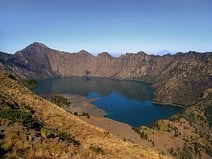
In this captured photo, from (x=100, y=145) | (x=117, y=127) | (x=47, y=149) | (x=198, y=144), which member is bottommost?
(x=198, y=144)

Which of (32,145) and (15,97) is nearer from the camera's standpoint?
(32,145)

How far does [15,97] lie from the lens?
47.6 metres

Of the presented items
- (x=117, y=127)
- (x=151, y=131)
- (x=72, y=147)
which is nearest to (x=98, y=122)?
(x=117, y=127)

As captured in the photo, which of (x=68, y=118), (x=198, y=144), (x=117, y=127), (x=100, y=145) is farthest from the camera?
(x=198, y=144)

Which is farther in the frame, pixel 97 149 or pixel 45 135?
pixel 97 149

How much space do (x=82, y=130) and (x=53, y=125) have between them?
3931 mm

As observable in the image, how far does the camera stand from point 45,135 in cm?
3006

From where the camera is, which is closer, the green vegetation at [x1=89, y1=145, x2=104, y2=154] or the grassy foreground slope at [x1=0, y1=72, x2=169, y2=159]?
the grassy foreground slope at [x1=0, y1=72, x2=169, y2=159]

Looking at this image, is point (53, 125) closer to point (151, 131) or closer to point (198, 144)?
point (151, 131)

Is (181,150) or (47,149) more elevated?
(47,149)

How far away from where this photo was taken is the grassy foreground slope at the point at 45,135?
24.9 metres

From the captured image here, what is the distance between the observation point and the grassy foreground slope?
81.8 feet

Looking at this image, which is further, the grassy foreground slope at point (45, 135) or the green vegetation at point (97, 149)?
the green vegetation at point (97, 149)

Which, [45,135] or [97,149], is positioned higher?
[45,135]
